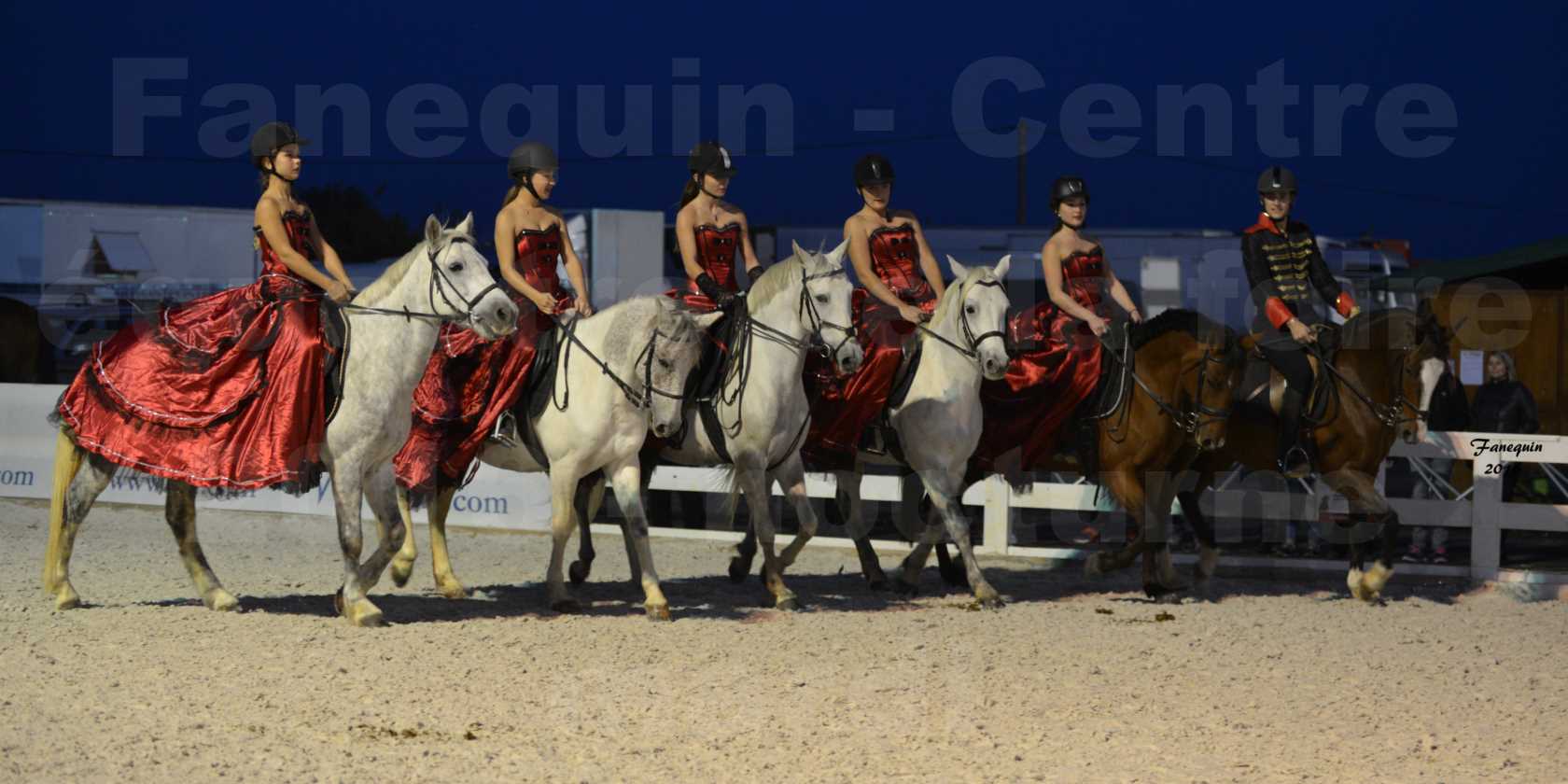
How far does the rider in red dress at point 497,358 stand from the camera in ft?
32.6

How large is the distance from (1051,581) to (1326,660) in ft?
11.3

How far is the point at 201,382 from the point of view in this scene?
910 cm

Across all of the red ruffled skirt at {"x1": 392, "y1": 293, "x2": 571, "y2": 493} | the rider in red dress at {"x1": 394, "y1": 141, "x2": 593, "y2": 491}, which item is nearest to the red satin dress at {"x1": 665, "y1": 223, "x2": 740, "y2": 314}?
the rider in red dress at {"x1": 394, "y1": 141, "x2": 593, "y2": 491}

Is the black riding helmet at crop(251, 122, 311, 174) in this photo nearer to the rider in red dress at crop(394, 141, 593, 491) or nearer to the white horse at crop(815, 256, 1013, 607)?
the rider in red dress at crop(394, 141, 593, 491)

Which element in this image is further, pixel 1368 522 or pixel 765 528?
pixel 1368 522

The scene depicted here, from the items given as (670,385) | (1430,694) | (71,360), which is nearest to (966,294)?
(670,385)

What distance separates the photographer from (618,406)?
378 inches

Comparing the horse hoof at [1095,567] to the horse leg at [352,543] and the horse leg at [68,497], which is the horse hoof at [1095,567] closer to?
the horse leg at [352,543]

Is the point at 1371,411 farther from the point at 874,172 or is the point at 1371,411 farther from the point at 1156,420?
the point at 874,172

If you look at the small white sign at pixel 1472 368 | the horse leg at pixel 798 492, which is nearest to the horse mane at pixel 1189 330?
the horse leg at pixel 798 492

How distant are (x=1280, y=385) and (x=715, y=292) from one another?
152 inches

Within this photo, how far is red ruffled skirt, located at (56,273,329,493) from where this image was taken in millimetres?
8898

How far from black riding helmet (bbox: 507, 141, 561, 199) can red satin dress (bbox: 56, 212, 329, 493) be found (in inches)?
50.7

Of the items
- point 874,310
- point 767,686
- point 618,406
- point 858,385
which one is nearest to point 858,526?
point 858,385
